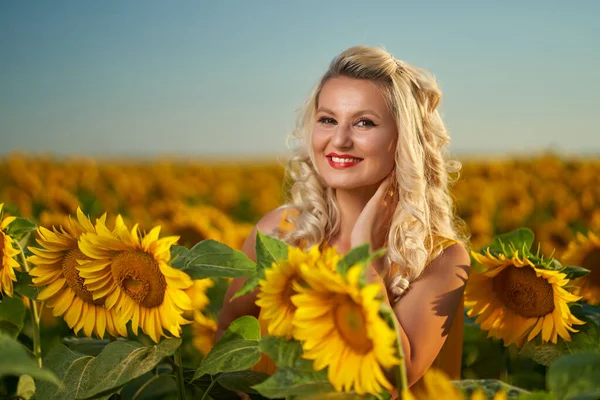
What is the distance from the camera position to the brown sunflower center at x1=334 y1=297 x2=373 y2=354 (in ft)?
4.68

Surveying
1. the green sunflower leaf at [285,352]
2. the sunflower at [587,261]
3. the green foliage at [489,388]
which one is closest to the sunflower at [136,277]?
the green sunflower leaf at [285,352]

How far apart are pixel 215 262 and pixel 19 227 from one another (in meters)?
0.71

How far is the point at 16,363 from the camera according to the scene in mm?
1224

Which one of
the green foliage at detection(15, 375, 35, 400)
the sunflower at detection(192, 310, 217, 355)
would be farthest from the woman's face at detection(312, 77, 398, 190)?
the sunflower at detection(192, 310, 217, 355)

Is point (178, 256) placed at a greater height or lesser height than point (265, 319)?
greater

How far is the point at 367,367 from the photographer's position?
1422 millimetres

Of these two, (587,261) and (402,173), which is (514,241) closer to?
(402,173)

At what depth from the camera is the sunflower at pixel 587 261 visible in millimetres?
3062

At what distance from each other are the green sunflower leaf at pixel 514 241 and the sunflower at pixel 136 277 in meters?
1.24

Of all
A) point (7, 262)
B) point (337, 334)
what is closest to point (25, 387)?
point (7, 262)

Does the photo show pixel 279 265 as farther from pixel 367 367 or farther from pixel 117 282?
pixel 117 282

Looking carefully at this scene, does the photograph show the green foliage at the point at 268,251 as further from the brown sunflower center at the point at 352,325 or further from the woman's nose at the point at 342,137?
the woman's nose at the point at 342,137

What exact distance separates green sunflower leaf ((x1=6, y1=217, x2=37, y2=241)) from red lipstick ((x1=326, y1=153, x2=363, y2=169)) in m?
0.98

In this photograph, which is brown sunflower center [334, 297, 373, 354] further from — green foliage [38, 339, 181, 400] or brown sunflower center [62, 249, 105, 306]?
brown sunflower center [62, 249, 105, 306]
